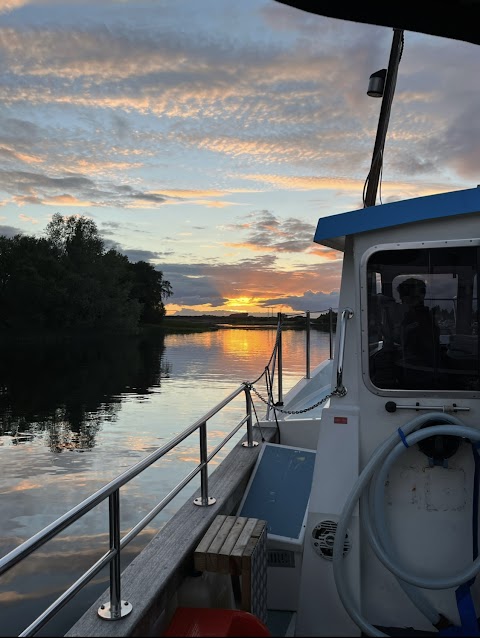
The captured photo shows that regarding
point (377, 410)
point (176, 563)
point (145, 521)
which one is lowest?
point (176, 563)

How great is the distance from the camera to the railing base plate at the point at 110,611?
130 inches

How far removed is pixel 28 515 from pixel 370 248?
9.39 meters

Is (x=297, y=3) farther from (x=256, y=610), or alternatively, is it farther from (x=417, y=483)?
(x=256, y=610)

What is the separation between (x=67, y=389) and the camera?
3272 centimetres

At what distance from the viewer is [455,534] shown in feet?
14.0

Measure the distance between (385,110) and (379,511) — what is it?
22.8 feet

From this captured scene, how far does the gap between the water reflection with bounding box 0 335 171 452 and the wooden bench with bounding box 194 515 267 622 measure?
558 inches

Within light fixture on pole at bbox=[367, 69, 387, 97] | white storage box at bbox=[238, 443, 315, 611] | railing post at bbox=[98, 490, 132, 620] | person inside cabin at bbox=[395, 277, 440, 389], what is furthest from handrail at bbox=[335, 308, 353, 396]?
light fixture on pole at bbox=[367, 69, 387, 97]

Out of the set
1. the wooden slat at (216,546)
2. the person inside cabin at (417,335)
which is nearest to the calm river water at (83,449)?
the wooden slat at (216,546)

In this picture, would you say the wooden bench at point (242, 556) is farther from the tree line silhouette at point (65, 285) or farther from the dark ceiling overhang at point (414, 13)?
the tree line silhouette at point (65, 285)

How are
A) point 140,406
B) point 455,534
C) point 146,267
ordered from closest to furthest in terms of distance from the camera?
1. point 455,534
2. point 140,406
3. point 146,267

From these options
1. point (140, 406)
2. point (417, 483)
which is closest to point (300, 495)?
point (417, 483)

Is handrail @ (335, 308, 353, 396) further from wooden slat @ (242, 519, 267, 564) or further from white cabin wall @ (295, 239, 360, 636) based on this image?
wooden slat @ (242, 519, 267, 564)

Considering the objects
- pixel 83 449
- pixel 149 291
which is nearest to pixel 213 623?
pixel 83 449
